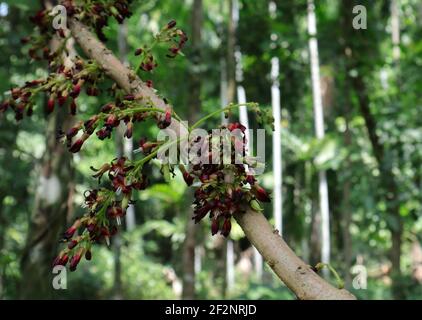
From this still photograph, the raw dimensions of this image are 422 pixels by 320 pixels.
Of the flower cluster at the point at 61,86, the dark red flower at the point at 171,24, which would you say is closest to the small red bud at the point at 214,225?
the flower cluster at the point at 61,86

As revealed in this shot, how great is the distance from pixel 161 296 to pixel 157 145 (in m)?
10.4

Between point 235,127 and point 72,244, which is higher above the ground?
point 235,127

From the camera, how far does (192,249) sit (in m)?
4.98

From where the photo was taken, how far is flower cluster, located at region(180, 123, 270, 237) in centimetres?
107

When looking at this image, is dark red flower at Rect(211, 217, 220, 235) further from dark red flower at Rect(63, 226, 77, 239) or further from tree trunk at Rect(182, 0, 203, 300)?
tree trunk at Rect(182, 0, 203, 300)

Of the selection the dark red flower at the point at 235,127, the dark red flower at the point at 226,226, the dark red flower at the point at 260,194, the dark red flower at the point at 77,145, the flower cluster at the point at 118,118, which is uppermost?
the flower cluster at the point at 118,118

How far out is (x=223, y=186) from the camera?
1.09 metres

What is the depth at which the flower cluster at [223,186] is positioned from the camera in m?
1.07

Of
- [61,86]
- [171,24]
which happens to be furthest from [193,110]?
[61,86]

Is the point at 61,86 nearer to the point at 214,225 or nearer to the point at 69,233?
the point at 69,233

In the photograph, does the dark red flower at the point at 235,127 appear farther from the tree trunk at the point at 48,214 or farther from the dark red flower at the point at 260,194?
the tree trunk at the point at 48,214

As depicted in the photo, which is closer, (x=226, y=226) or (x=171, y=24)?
(x=226, y=226)

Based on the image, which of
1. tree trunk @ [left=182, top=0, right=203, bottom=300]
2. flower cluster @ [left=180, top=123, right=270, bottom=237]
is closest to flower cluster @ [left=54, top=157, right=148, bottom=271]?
flower cluster @ [left=180, top=123, right=270, bottom=237]
